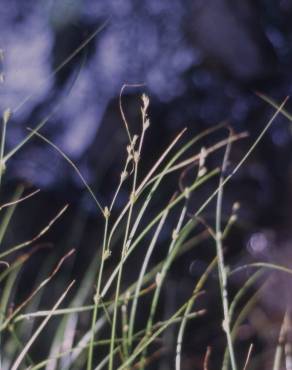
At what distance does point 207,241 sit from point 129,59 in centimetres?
80

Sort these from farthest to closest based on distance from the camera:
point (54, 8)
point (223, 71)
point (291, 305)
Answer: point (223, 71), point (54, 8), point (291, 305)

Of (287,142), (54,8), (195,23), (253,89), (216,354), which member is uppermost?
(54,8)

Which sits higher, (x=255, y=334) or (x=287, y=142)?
(x=287, y=142)

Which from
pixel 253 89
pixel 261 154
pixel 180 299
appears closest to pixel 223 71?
pixel 253 89

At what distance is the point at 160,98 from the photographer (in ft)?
9.47

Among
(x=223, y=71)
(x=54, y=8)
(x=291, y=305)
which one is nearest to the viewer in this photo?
(x=291, y=305)

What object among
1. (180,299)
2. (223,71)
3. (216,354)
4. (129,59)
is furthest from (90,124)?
(216,354)

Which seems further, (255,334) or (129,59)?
(129,59)

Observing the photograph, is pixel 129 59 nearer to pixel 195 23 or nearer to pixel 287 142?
pixel 195 23

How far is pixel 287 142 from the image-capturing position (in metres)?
2.97

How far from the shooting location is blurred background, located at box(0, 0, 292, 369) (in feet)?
9.07

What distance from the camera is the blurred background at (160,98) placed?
277 centimetres

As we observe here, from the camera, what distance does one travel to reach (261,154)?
9.75ft

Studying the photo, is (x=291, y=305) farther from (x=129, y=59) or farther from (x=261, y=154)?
(x=129, y=59)
